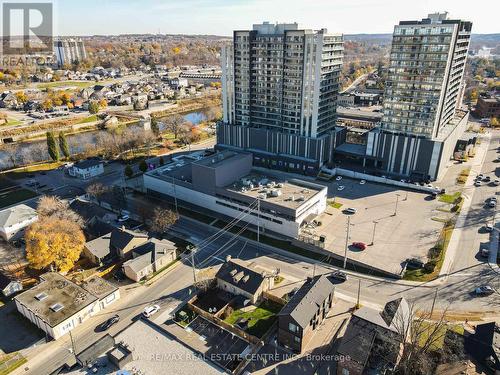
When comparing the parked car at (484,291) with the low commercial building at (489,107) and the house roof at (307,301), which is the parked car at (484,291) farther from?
the low commercial building at (489,107)

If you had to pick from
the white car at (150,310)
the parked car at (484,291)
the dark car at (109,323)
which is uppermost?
the parked car at (484,291)

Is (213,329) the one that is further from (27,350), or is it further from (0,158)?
(0,158)

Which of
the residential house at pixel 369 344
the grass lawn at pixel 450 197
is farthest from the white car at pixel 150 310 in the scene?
the grass lawn at pixel 450 197

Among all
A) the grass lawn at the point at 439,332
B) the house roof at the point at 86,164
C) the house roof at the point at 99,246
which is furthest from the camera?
the house roof at the point at 86,164

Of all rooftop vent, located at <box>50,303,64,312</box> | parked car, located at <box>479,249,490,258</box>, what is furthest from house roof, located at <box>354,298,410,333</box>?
rooftop vent, located at <box>50,303,64,312</box>

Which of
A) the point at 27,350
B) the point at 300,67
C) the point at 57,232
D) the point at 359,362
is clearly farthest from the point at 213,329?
the point at 300,67

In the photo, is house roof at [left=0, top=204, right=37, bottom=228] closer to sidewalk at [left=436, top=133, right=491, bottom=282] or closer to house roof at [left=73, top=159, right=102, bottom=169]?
house roof at [left=73, top=159, right=102, bottom=169]
